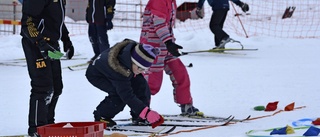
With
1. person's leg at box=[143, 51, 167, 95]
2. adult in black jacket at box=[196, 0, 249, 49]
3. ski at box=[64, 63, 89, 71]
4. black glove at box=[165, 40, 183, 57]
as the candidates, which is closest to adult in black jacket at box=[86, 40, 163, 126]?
black glove at box=[165, 40, 183, 57]

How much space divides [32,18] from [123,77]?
0.77 metres

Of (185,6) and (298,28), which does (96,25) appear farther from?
(185,6)

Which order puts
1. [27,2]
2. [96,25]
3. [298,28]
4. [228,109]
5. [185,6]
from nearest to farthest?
[27,2]
[228,109]
[96,25]
[298,28]
[185,6]

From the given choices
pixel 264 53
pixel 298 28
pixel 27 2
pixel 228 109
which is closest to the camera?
pixel 27 2

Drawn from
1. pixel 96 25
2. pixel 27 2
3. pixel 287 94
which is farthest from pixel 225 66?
pixel 27 2

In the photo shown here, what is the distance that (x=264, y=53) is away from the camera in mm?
12961

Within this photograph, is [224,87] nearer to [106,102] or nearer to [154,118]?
[106,102]

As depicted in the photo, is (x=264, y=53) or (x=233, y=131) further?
(x=264, y=53)

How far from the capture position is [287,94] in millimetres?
7836

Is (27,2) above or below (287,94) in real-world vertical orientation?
above

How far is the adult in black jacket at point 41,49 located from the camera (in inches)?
195

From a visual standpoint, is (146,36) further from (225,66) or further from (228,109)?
(225,66)

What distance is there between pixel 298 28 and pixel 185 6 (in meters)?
4.65

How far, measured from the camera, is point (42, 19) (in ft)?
16.8
